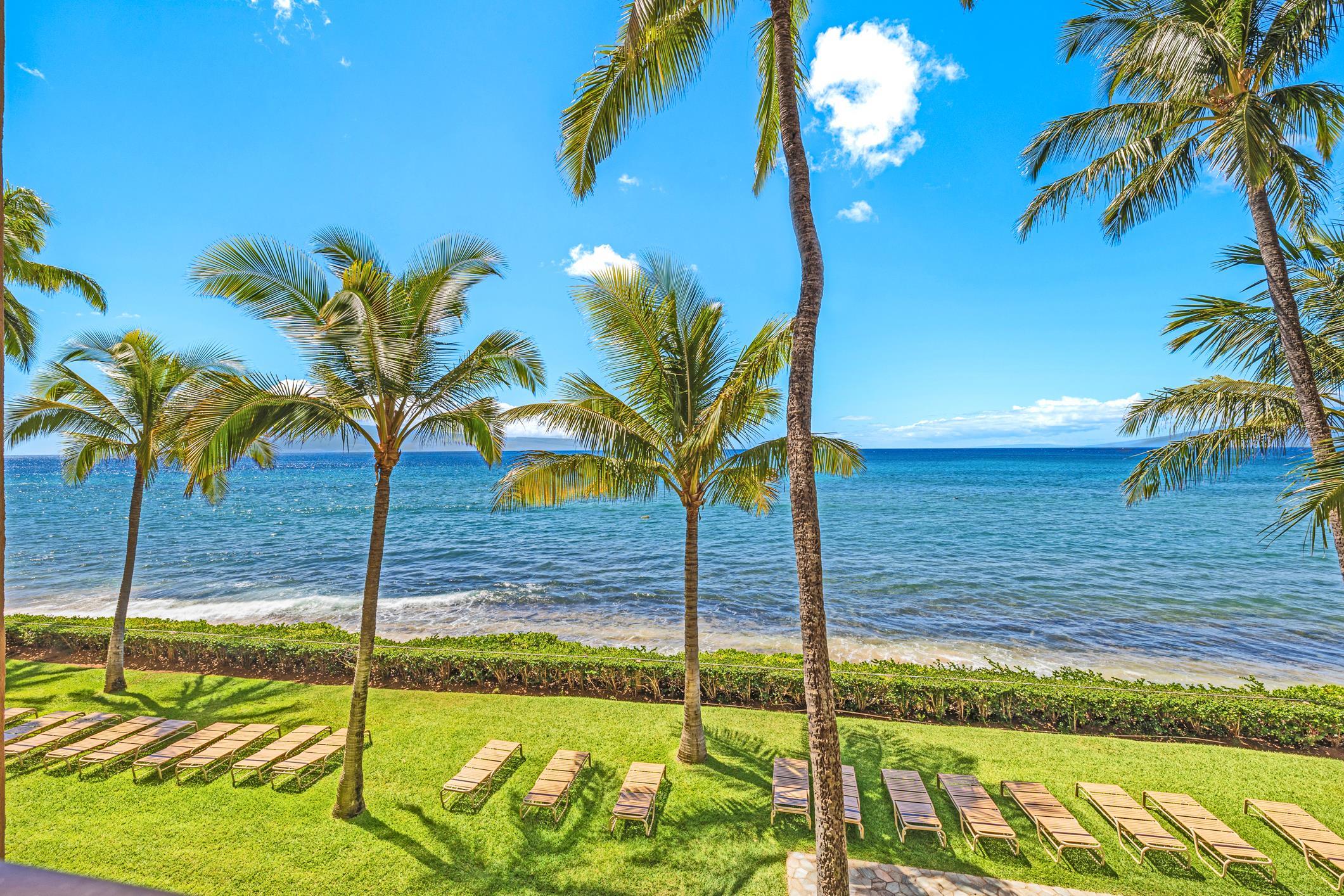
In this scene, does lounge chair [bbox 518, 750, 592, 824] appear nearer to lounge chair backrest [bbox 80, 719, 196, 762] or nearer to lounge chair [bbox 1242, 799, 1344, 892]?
lounge chair backrest [bbox 80, 719, 196, 762]

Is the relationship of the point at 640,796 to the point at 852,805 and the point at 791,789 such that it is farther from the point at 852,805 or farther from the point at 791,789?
the point at 852,805

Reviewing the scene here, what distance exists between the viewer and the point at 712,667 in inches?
460

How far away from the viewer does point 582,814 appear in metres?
7.86

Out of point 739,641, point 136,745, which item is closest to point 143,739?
point 136,745

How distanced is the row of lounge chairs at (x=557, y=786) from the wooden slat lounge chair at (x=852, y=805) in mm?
2601

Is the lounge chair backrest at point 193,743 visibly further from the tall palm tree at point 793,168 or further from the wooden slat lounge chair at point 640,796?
the tall palm tree at point 793,168

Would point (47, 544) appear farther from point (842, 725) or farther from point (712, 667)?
point (842, 725)

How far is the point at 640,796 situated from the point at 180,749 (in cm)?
748

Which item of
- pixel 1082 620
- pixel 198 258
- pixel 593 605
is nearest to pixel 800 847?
pixel 198 258

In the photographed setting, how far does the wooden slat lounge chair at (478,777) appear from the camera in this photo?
7996 mm

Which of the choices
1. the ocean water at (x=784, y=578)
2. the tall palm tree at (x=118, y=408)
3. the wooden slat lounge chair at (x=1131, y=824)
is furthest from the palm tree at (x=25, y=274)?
the wooden slat lounge chair at (x=1131, y=824)

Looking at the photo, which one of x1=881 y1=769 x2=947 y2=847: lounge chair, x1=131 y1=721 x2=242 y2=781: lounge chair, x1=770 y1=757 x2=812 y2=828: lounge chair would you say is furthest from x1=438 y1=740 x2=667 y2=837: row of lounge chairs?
x1=131 y1=721 x2=242 y2=781: lounge chair

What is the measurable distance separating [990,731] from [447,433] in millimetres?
10768

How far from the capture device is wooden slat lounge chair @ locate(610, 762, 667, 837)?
293 inches
